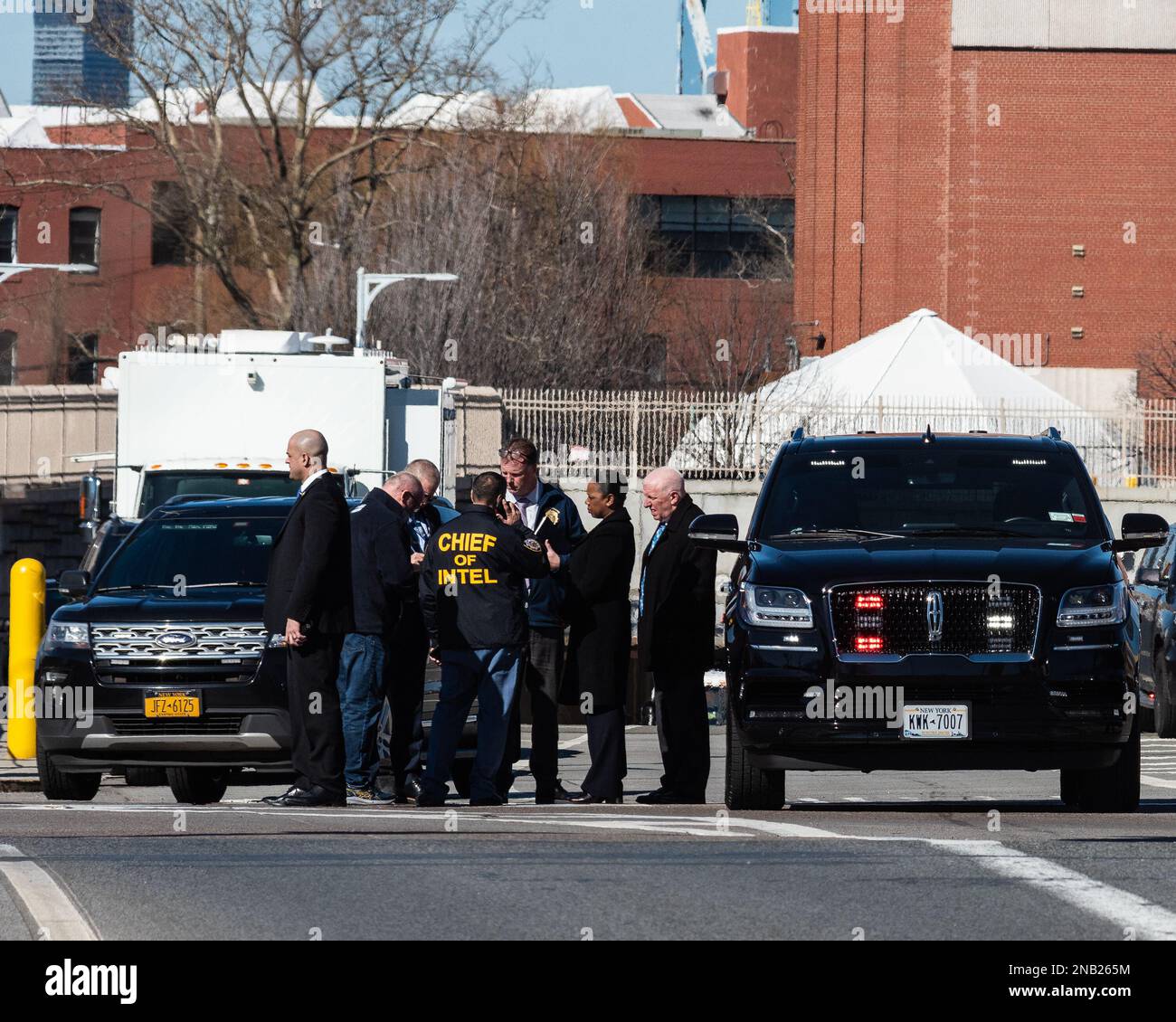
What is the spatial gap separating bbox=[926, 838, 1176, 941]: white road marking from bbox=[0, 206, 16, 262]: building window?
62.6 meters

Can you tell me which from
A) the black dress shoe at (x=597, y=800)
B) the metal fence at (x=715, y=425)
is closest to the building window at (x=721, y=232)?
the metal fence at (x=715, y=425)

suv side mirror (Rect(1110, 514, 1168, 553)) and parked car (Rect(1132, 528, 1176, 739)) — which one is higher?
suv side mirror (Rect(1110, 514, 1168, 553))

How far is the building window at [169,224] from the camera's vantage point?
173ft

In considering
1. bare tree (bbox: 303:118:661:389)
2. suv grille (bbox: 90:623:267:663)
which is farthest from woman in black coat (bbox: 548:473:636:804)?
bare tree (bbox: 303:118:661:389)

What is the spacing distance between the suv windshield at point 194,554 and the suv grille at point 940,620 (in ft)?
15.3

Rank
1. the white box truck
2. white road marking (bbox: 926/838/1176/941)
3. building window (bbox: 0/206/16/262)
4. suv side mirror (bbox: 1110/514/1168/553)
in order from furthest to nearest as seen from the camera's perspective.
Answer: building window (bbox: 0/206/16/262)
the white box truck
suv side mirror (bbox: 1110/514/1168/553)
white road marking (bbox: 926/838/1176/941)

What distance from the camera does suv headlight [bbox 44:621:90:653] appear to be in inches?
536

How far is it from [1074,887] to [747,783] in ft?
12.9

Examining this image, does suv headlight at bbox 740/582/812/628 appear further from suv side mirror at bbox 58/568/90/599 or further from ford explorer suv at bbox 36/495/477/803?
suv side mirror at bbox 58/568/90/599
